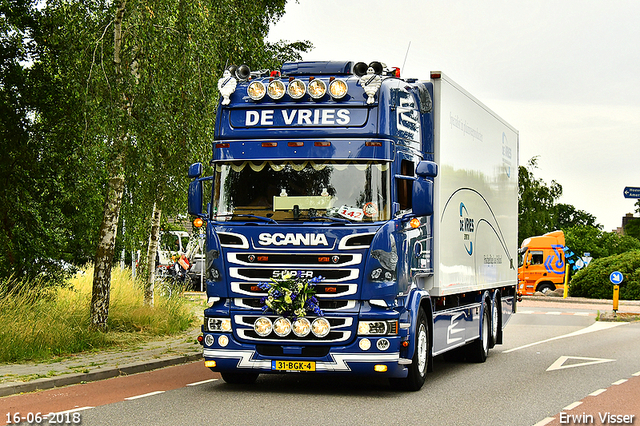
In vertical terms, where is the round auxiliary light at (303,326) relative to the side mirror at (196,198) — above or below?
below

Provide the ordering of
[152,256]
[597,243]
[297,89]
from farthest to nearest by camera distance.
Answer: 1. [597,243]
2. [152,256]
3. [297,89]

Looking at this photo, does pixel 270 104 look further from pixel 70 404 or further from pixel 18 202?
pixel 18 202

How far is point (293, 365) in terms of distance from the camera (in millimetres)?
10414

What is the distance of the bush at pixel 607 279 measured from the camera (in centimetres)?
3944

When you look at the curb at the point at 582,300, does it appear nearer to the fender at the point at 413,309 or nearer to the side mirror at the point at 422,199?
the fender at the point at 413,309

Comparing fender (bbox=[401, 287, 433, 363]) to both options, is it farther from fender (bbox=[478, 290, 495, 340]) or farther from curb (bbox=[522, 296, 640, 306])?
curb (bbox=[522, 296, 640, 306])

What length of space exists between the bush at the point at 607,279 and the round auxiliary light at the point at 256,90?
31962 millimetres

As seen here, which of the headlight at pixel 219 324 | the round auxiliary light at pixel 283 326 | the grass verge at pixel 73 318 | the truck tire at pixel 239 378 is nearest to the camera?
the round auxiliary light at pixel 283 326

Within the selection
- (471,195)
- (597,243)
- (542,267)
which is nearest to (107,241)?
(471,195)

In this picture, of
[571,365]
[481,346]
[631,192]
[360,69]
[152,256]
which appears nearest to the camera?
[360,69]

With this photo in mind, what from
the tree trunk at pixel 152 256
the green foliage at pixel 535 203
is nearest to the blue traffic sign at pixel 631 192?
the tree trunk at pixel 152 256

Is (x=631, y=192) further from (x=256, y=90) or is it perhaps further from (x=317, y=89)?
(x=256, y=90)

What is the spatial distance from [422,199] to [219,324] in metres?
2.87

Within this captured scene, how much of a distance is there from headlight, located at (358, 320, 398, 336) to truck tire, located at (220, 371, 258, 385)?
219 centimetres
